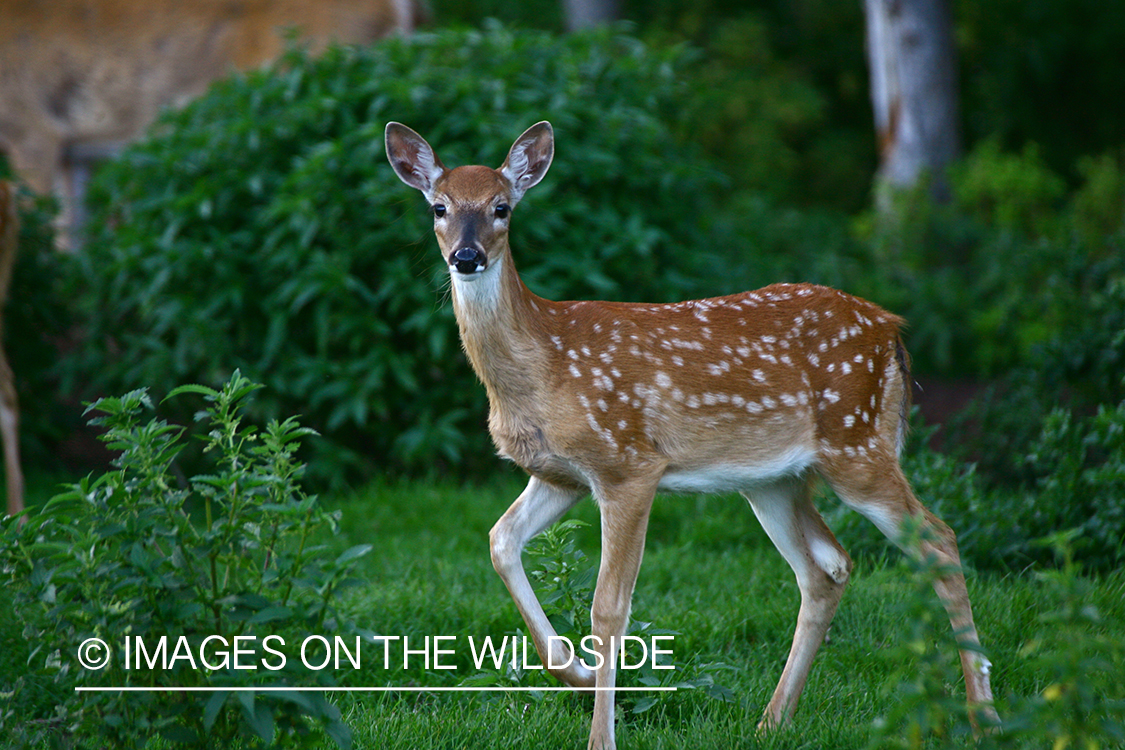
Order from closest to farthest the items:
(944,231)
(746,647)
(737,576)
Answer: (746,647)
(737,576)
(944,231)

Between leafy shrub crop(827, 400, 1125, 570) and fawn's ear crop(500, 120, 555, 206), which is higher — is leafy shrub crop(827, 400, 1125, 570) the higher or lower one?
the lower one

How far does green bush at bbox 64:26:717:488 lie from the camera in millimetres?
6449

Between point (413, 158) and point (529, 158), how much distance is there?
0.41 m

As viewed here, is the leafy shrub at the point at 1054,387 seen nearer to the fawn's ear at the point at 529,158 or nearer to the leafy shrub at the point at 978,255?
the leafy shrub at the point at 978,255

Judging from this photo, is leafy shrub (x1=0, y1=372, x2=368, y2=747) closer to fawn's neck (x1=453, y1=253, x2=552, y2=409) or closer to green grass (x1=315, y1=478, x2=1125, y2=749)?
green grass (x1=315, y1=478, x2=1125, y2=749)

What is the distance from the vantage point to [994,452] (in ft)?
20.4

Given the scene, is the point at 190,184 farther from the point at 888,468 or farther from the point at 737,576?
the point at 888,468

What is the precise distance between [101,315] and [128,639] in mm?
4573

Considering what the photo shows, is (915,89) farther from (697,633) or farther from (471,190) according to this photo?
(471,190)

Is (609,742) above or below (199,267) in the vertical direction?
below

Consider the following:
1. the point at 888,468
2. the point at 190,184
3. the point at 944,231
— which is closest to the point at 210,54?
the point at 190,184

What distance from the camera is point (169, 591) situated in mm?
2934

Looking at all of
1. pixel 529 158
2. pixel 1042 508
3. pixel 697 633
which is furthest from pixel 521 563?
pixel 1042 508

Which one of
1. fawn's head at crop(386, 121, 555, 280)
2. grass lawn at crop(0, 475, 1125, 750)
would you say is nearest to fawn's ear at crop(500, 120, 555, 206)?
fawn's head at crop(386, 121, 555, 280)
